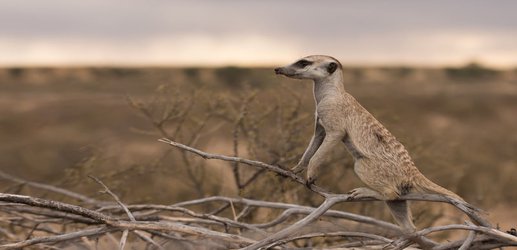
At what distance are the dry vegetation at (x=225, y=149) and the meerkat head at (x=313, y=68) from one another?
0.51 m

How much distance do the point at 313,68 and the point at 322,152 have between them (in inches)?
17.1

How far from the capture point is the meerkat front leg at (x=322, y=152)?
3674 mm

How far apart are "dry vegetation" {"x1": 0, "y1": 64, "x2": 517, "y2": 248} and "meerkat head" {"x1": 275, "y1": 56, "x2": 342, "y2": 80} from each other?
1.68ft

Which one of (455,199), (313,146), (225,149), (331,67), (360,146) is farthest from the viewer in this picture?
(225,149)

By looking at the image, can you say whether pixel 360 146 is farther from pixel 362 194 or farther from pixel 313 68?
pixel 313 68

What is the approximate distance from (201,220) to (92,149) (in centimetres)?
418

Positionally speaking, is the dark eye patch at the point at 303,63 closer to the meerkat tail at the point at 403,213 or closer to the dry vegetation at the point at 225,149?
the dry vegetation at the point at 225,149

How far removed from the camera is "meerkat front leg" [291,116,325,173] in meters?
3.89

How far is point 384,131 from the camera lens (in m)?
3.76

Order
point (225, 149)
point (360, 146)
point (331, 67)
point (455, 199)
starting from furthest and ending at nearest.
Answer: point (225, 149) → point (331, 67) → point (360, 146) → point (455, 199)

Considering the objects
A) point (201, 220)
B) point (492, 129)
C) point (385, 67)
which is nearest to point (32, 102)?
point (492, 129)

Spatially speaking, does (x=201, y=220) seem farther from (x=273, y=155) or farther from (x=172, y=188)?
(x=172, y=188)

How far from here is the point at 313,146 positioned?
396 centimetres

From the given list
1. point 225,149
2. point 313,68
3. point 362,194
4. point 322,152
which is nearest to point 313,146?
point 322,152
